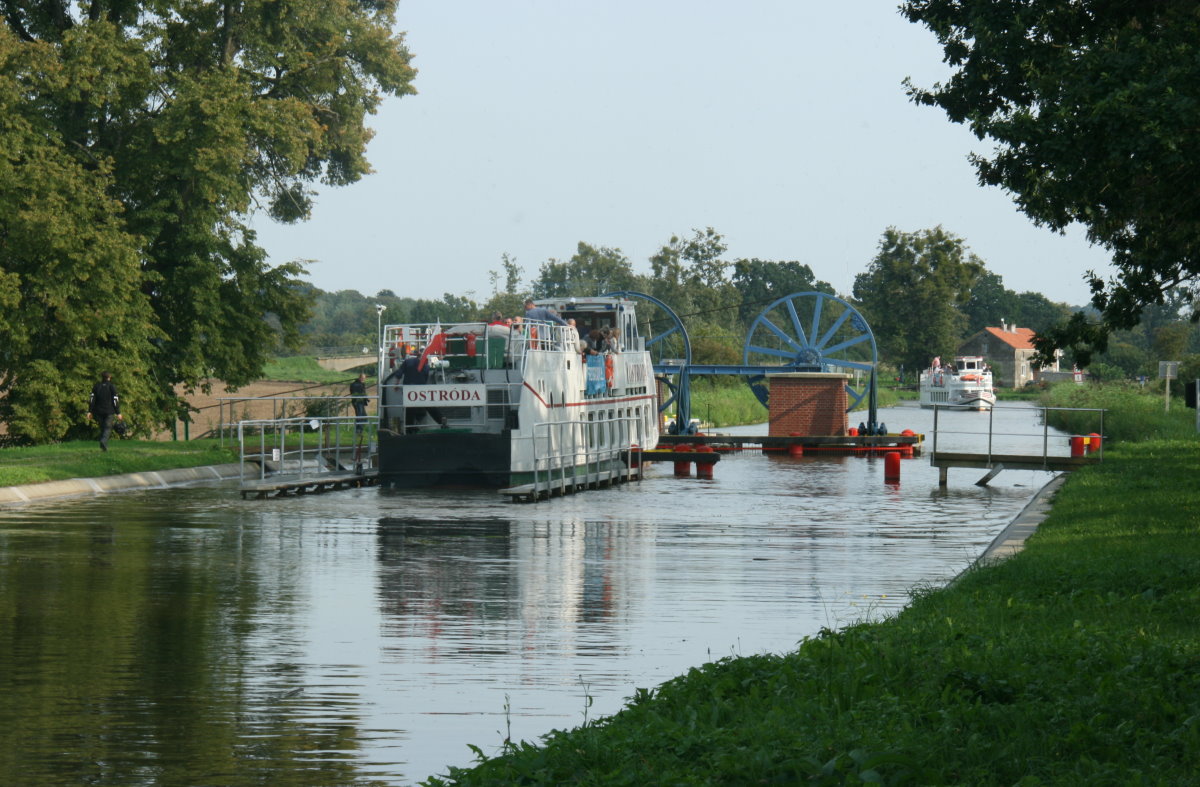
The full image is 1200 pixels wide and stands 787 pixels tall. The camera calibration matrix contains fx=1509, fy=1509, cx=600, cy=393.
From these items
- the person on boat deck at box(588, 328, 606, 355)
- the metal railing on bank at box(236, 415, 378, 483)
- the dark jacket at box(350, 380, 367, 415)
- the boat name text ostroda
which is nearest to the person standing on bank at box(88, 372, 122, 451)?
the metal railing on bank at box(236, 415, 378, 483)

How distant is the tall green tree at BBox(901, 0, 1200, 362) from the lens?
13250 mm

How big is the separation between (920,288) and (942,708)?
115m

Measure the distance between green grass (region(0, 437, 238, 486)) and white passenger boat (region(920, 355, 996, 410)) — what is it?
7690 cm

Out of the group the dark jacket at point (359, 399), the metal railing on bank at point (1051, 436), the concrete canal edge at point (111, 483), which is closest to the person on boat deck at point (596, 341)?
the dark jacket at point (359, 399)

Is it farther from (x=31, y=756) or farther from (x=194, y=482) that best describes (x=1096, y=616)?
(x=194, y=482)

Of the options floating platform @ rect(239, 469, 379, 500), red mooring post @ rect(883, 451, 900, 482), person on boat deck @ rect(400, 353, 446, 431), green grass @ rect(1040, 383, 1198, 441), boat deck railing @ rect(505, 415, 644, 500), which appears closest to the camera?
floating platform @ rect(239, 469, 379, 500)

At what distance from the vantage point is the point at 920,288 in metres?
120

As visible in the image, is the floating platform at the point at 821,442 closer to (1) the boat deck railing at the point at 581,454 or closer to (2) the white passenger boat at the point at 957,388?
(1) the boat deck railing at the point at 581,454

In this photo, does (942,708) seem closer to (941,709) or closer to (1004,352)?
(941,709)

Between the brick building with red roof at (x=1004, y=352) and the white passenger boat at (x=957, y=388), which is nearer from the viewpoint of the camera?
the white passenger boat at (x=957, y=388)

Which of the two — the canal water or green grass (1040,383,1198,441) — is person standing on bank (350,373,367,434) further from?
green grass (1040,383,1198,441)

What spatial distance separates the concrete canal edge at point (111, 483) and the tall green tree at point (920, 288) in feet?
302

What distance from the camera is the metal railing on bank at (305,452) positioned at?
1163 inches

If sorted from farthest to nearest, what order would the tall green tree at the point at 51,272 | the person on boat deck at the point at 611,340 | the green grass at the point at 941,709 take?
the person on boat deck at the point at 611,340 → the tall green tree at the point at 51,272 → the green grass at the point at 941,709
